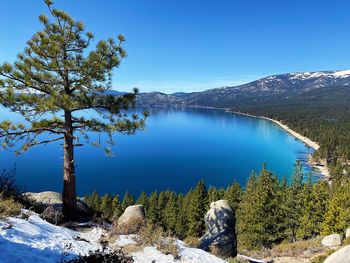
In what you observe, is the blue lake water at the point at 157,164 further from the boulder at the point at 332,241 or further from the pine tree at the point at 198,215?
the boulder at the point at 332,241

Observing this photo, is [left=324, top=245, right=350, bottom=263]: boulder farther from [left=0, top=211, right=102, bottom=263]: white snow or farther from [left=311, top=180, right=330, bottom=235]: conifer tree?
[left=311, top=180, right=330, bottom=235]: conifer tree

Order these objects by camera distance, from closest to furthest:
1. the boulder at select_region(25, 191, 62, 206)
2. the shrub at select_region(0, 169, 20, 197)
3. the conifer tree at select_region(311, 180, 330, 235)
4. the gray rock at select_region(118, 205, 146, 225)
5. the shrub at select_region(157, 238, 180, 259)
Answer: the shrub at select_region(157, 238, 180, 259) → the shrub at select_region(0, 169, 20, 197) → the gray rock at select_region(118, 205, 146, 225) → the boulder at select_region(25, 191, 62, 206) → the conifer tree at select_region(311, 180, 330, 235)

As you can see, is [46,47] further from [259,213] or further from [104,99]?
[259,213]

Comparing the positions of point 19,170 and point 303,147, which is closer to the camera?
point 19,170

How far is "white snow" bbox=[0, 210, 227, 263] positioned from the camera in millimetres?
7285

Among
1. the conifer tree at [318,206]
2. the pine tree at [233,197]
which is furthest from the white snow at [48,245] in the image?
the pine tree at [233,197]

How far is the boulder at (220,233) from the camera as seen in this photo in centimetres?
1602

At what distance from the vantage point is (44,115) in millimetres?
14000

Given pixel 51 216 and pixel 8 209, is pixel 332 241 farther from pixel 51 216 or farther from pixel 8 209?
pixel 8 209

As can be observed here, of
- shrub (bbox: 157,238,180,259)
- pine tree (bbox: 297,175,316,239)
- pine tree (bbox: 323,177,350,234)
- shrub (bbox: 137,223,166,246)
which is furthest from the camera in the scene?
pine tree (bbox: 297,175,316,239)

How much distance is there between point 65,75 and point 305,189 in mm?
34706

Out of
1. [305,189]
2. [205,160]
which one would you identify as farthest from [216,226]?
[205,160]

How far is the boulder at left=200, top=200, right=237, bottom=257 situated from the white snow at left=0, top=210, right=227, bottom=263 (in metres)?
5.10

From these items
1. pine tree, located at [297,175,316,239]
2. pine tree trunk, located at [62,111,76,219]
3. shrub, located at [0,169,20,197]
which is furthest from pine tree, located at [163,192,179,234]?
shrub, located at [0,169,20,197]
